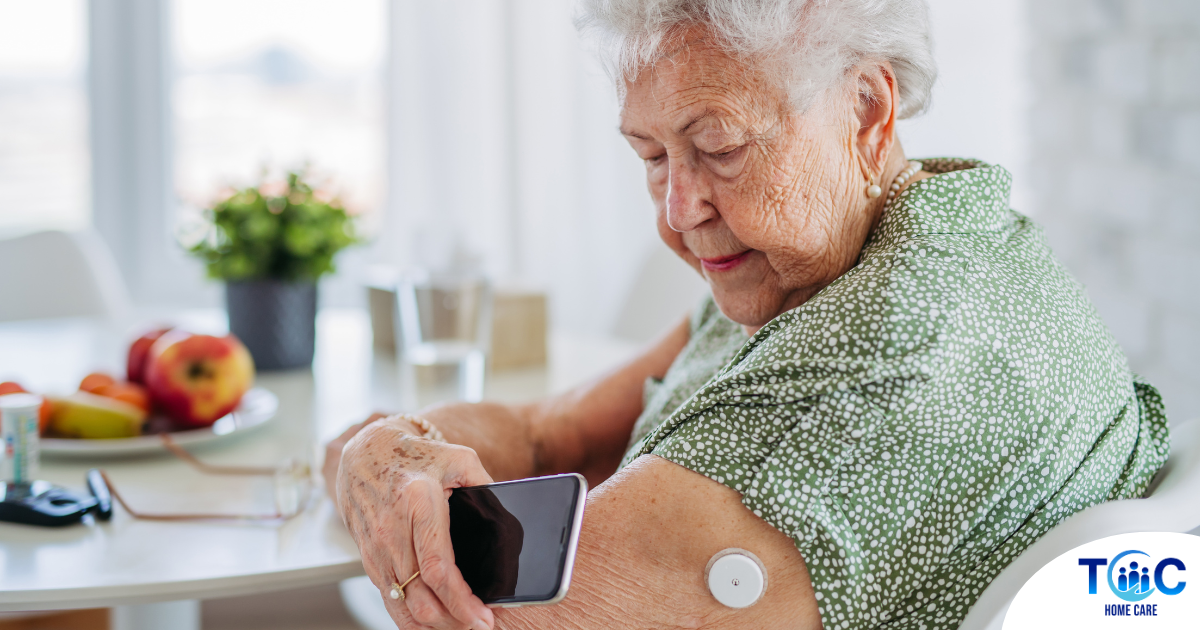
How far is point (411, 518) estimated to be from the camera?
77cm

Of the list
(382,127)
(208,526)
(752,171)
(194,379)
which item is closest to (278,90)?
(382,127)

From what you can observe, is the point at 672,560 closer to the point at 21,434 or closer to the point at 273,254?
the point at 21,434

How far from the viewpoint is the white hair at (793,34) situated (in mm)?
817

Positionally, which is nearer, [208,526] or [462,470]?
[462,470]

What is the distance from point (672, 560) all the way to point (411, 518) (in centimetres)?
22

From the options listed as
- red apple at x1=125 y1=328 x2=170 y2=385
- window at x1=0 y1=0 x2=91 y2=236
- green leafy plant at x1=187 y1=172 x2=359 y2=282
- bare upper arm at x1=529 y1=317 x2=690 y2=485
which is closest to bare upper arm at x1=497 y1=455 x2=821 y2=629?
bare upper arm at x1=529 y1=317 x2=690 y2=485

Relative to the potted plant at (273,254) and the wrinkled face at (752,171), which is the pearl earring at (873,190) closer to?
the wrinkled face at (752,171)

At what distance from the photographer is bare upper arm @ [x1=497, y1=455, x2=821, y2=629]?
0.73 m

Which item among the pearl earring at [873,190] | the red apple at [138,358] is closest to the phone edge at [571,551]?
the pearl earring at [873,190]

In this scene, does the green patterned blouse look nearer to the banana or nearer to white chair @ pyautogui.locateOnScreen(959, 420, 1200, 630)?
white chair @ pyautogui.locateOnScreen(959, 420, 1200, 630)

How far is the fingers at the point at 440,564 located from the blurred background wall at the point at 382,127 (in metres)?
1.39

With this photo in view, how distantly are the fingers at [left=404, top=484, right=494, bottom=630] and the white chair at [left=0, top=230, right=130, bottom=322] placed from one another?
1.92m

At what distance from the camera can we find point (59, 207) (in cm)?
343

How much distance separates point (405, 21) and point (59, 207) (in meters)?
1.49
